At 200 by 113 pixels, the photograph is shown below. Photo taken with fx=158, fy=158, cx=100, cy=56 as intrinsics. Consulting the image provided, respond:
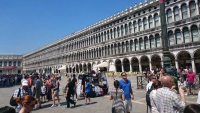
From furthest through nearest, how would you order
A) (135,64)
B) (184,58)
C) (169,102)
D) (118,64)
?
(118,64) → (135,64) → (184,58) → (169,102)

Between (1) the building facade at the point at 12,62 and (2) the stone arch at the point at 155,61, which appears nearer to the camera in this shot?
(2) the stone arch at the point at 155,61

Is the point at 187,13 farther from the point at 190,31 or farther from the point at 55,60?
the point at 55,60

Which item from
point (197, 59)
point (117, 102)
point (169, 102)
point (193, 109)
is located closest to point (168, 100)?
point (169, 102)

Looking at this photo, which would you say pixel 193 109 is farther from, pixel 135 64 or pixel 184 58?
pixel 135 64

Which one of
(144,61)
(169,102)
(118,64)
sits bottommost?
(169,102)

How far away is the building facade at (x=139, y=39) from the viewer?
29.0 metres

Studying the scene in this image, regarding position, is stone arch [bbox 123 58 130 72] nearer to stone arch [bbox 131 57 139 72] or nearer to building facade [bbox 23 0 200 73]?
building facade [bbox 23 0 200 73]

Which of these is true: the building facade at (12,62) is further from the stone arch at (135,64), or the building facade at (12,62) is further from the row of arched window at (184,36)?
the row of arched window at (184,36)

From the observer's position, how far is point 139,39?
37281 millimetres

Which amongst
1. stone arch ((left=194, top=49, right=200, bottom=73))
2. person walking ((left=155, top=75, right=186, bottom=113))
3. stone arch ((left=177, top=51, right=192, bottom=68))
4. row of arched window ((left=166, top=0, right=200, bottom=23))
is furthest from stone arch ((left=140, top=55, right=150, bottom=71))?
person walking ((left=155, top=75, right=186, bottom=113))

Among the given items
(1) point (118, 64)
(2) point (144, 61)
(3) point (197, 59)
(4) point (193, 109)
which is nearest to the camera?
(4) point (193, 109)

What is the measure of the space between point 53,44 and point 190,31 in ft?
198

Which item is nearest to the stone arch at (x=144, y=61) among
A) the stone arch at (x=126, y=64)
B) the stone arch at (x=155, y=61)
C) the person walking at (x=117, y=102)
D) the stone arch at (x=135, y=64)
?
the stone arch at (x=155, y=61)

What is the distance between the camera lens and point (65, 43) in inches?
2616
